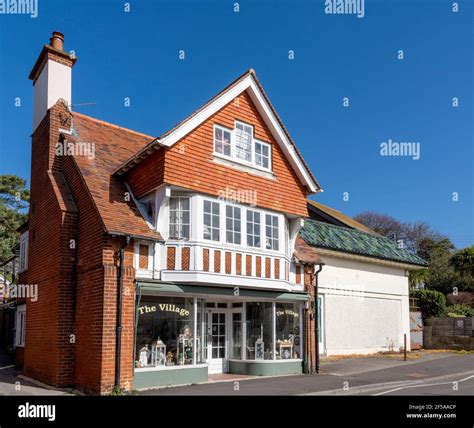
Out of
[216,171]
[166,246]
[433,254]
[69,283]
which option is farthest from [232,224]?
[433,254]

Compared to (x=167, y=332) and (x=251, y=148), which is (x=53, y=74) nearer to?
(x=251, y=148)

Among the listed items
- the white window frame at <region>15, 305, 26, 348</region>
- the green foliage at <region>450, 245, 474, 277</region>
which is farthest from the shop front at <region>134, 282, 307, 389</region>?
the green foliage at <region>450, 245, 474, 277</region>

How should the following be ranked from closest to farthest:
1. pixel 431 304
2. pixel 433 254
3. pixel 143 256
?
pixel 143 256 → pixel 431 304 → pixel 433 254

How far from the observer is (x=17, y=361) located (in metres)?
20.7

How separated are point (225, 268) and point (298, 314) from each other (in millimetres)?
→ 4274

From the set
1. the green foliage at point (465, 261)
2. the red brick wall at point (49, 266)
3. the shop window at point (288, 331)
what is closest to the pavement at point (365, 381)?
the shop window at point (288, 331)

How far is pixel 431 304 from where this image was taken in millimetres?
31203

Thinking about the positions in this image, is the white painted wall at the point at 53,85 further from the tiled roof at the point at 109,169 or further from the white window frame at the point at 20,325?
the white window frame at the point at 20,325

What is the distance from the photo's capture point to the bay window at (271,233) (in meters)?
16.8

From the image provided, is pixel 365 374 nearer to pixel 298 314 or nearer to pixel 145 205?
pixel 298 314

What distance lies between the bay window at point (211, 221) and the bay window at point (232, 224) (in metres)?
0.36

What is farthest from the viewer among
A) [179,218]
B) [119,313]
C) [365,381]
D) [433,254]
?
[433,254]

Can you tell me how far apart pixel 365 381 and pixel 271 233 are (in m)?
5.18
